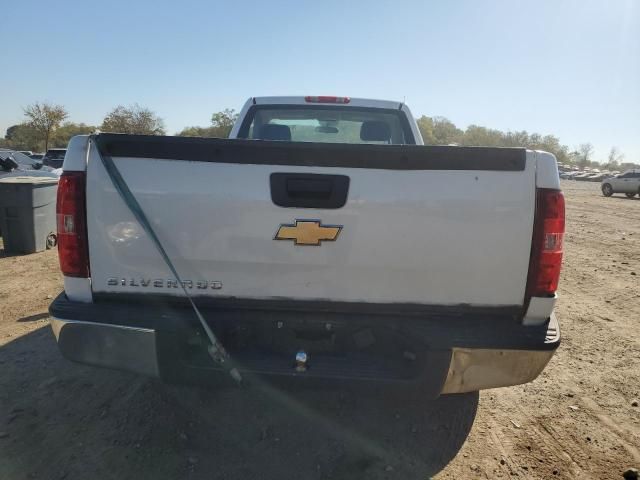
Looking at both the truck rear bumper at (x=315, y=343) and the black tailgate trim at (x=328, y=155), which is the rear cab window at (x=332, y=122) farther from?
the truck rear bumper at (x=315, y=343)

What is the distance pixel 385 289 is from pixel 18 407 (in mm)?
2562

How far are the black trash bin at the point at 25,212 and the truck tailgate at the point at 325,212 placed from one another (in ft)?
19.1

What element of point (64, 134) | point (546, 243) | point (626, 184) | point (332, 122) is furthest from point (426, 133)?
point (64, 134)

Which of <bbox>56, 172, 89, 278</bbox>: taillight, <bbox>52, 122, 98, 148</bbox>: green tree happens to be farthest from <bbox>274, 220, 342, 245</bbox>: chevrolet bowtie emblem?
<bbox>52, 122, 98, 148</bbox>: green tree

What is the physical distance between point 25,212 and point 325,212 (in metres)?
6.64

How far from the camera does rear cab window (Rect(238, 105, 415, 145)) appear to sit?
4207 mm

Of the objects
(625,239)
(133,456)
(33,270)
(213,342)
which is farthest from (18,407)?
(625,239)

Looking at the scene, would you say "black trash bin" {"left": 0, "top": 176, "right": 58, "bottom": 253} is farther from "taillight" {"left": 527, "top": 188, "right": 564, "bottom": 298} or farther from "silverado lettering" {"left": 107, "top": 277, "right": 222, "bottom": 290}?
"taillight" {"left": 527, "top": 188, "right": 564, "bottom": 298}

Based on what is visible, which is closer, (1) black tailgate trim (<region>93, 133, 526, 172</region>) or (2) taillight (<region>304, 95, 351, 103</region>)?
(1) black tailgate trim (<region>93, 133, 526, 172</region>)

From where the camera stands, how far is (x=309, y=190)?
2.06 metres

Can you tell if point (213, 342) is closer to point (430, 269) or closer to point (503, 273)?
point (430, 269)

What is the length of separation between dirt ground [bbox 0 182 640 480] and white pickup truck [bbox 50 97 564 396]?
433 mm

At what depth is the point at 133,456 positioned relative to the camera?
2.39 meters

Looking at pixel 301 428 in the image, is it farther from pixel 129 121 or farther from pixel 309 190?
pixel 129 121
